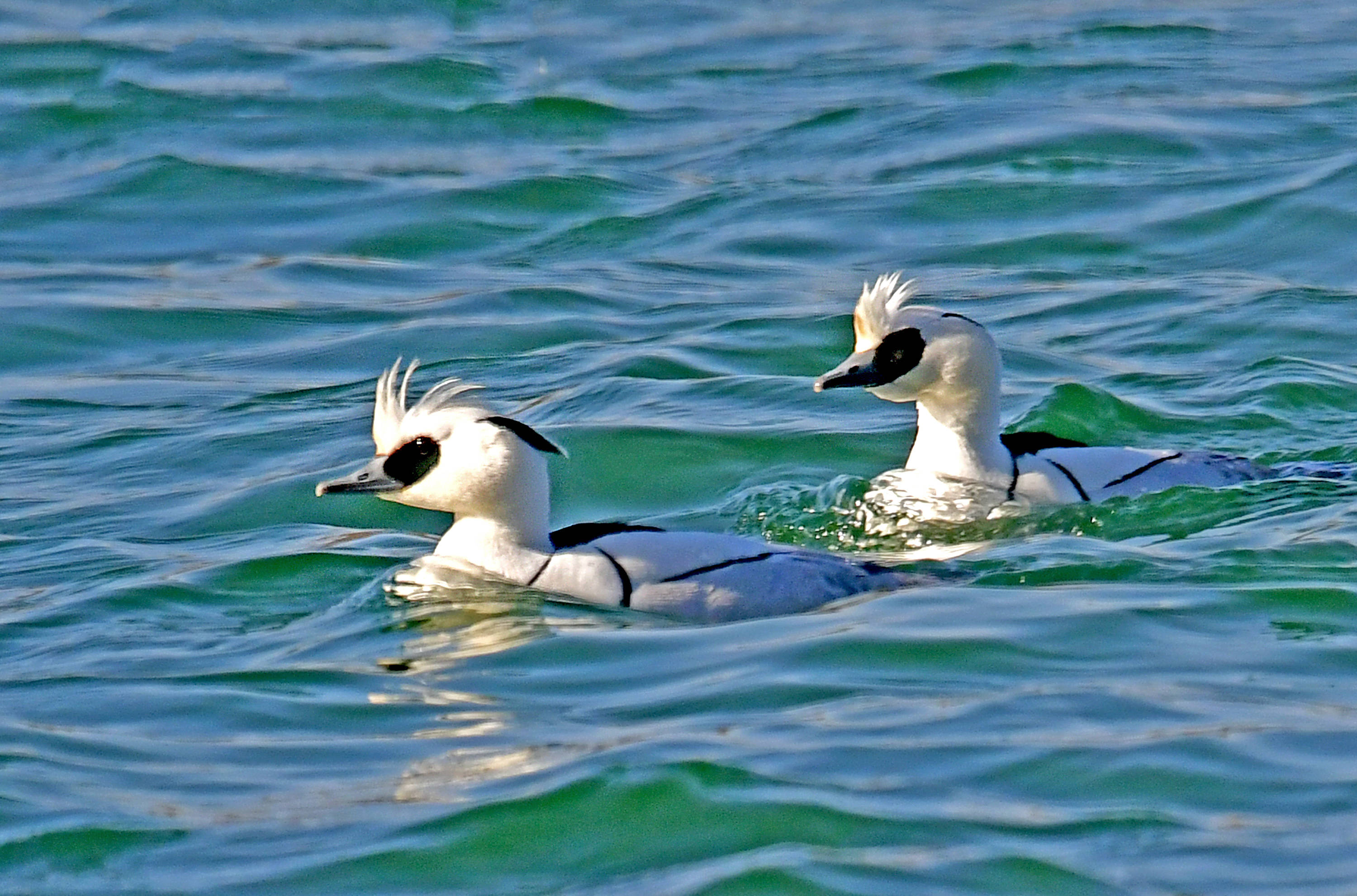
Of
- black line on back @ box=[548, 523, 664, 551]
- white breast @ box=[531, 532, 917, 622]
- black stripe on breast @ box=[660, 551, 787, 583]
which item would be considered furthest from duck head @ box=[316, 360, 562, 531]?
black stripe on breast @ box=[660, 551, 787, 583]

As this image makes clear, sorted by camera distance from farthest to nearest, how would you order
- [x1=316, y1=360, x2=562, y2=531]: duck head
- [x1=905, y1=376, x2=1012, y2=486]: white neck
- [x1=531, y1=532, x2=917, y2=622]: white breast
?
1. [x1=905, y1=376, x2=1012, y2=486]: white neck
2. [x1=316, y1=360, x2=562, y2=531]: duck head
3. [x1=531, y1=532, x2=917, y2=622]: white breast

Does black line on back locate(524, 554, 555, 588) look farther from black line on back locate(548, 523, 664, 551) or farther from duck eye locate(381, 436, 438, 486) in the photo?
duck eye locate(381, 436, 438, 486)

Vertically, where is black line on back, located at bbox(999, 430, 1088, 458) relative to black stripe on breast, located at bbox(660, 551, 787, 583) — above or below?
A: above


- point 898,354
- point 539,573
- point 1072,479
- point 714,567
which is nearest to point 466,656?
point 539,573

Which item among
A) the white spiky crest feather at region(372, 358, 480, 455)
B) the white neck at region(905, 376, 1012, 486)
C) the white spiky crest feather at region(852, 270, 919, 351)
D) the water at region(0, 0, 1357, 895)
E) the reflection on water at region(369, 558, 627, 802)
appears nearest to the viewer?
the water at region(0, 0, 1357, 895)

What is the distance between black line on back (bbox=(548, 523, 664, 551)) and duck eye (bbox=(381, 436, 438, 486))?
58cm

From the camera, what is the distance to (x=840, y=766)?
6.52 m

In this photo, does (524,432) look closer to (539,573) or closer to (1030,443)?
(539,573)

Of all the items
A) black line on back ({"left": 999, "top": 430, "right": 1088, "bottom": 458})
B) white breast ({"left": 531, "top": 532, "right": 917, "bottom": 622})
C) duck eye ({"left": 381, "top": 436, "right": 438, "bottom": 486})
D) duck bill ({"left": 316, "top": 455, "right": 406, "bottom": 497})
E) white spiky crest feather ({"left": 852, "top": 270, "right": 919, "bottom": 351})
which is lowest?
white breast ({"left": 531, "top": 532, "right": 917, "bottom": 622})

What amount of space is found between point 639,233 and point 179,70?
6.26 m

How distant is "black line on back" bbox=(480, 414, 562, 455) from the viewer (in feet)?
27.6

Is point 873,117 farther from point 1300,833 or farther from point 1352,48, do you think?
point 1300,833

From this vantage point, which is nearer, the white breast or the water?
the water

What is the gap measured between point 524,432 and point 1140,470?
9.98 ft
